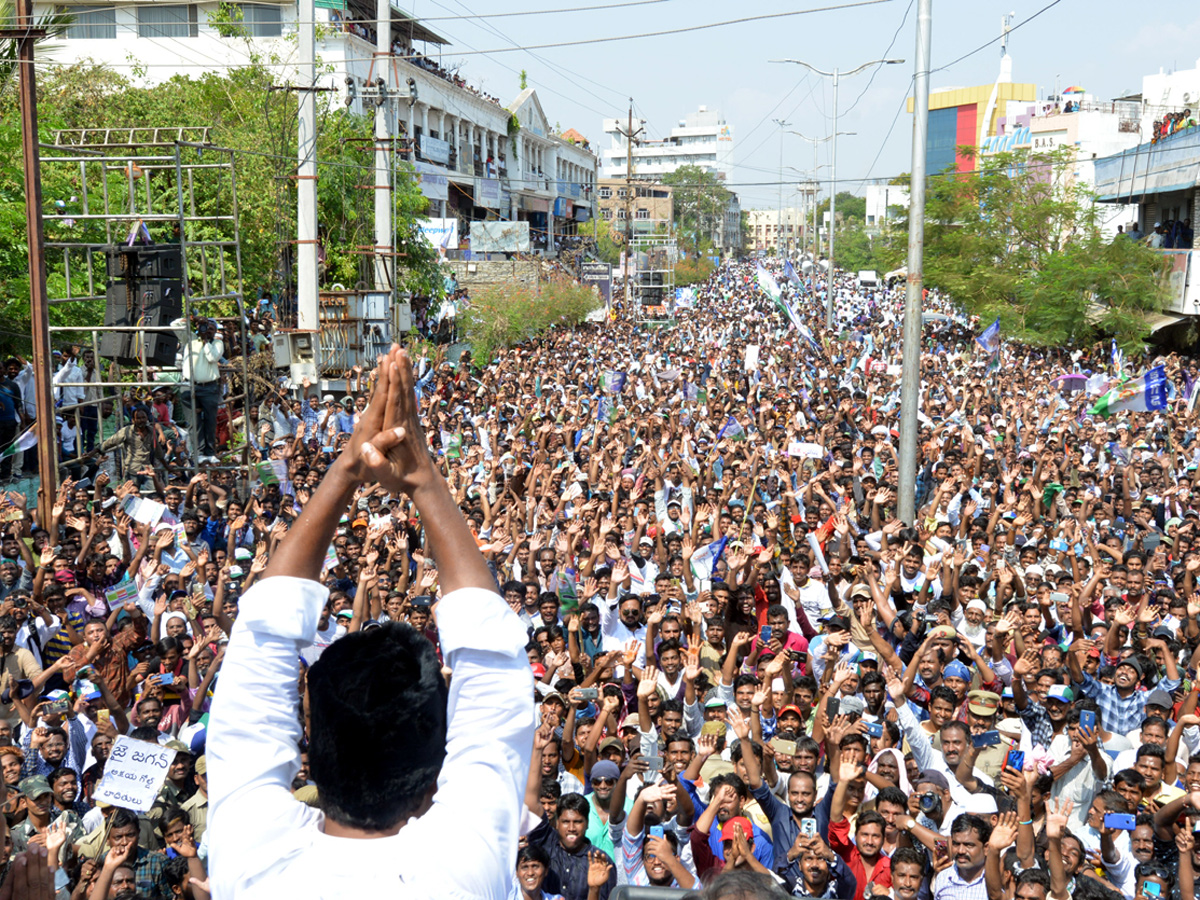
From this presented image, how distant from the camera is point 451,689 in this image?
4.68ft

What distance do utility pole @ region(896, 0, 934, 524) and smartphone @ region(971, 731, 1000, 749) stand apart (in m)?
5.32

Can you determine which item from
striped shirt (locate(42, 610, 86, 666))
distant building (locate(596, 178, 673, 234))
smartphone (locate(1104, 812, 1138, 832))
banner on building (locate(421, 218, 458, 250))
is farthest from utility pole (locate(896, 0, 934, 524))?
distant building (locate(596, 178, 673, 234))

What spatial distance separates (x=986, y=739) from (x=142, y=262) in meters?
8.81

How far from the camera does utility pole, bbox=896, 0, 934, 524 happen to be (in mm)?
11484

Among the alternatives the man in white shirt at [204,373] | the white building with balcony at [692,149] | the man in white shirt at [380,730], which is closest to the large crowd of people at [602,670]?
the man in white shirt at [380,730]

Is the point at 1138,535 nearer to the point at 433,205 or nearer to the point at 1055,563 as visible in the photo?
the point at 1055,563

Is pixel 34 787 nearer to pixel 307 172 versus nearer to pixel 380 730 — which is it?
pixel 380 730

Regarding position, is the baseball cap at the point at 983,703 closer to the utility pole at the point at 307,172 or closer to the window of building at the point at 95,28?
the utility pole at the point at 307,172

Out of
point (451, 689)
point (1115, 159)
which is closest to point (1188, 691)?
point (451, 689)

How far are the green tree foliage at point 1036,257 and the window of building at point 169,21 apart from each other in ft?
73.3

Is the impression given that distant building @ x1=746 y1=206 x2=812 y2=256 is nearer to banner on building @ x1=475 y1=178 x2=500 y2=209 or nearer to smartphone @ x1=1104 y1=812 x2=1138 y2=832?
banner on building @ x1=475 y1=178 x2=500 y2=209

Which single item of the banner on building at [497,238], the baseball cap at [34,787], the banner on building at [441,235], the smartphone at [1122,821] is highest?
the banner on building at [497,238]

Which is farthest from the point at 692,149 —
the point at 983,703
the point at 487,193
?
the point at 983,703

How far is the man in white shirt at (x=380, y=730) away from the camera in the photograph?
4.41 ft
